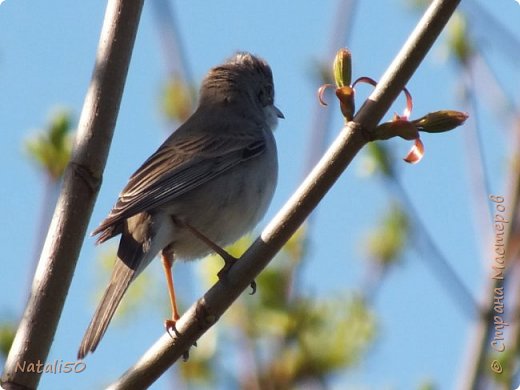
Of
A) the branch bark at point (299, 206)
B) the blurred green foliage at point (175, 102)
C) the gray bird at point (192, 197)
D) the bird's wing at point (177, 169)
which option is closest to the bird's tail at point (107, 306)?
the gray bird at point (192, 197)

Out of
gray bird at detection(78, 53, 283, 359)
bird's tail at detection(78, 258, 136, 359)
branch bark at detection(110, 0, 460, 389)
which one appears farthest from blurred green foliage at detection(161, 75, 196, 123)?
branch bark at detection(110, 0, 460, 389)

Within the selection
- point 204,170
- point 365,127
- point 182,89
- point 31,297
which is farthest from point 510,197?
point 204,170

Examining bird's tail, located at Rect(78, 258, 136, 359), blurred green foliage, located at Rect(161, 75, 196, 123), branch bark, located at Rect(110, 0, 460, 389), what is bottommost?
branch bark, located at Rect(110, 0, 460, 389)

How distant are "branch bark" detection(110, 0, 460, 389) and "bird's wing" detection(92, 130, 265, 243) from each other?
1.64m

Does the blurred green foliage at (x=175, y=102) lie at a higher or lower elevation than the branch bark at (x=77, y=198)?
higher

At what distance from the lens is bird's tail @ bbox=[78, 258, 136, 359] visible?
3400 mm

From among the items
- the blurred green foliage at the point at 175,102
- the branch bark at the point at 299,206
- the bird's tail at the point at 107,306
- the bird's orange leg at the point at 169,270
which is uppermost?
the blurred green foliage at the point at 175,102

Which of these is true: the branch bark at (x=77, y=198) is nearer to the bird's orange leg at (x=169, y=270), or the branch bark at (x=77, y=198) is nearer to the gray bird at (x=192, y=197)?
the gray bird at (x=192, y=197)

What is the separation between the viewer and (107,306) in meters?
3.91

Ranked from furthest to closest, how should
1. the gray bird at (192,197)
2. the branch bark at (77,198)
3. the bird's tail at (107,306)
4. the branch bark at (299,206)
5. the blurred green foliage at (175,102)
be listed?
the gray bird at (192,197), the blurred green foliage at (175,102), the bird's tail at (107,306), the branch bark at (77,198), the branch bark at (299,206)

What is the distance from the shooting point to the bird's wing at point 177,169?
4556 millimetres

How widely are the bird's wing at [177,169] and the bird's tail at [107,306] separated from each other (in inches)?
10.5

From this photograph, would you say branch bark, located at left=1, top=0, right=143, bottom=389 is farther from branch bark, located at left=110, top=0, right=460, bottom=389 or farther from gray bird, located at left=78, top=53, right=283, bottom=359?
gray bird, located at left=78, top=53, right=283, bottom=359

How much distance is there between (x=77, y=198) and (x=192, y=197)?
2398mm
